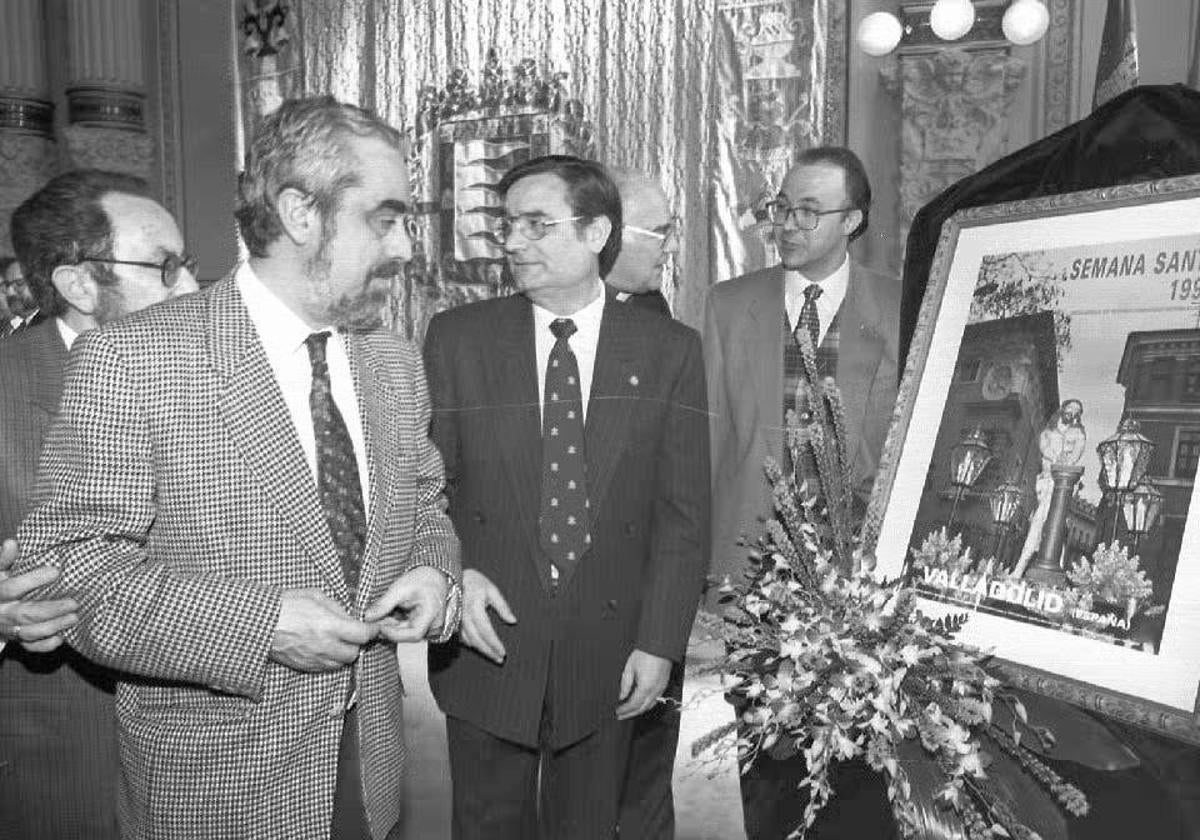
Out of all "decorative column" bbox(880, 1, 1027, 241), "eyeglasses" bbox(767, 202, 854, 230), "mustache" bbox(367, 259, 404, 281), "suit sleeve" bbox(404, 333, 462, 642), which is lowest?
"suit sleeve" bbox(404, 333, 462, 642)

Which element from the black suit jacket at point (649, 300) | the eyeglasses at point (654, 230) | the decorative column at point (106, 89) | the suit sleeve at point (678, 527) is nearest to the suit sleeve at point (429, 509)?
the suit sleeve at point (678, 527)

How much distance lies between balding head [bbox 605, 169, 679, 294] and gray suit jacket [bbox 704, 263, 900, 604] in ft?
1.89

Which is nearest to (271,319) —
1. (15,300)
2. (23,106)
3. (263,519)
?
(263,519)

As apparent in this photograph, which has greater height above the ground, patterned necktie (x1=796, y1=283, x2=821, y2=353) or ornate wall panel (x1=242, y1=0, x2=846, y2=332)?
ornate wall panel (x1=242, y1=0, x2=846, y2=332)

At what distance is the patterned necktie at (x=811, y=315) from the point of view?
112 inches

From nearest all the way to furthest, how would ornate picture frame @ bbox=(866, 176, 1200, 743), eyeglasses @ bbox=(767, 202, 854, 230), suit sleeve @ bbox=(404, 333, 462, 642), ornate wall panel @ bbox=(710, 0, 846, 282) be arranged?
ornate picture frame @ bbox=(866, 176, 1200, 743)
suit sleeve @ bbox=(404, 333, 462, 642)
eyeglasses @ bbox=(767, 202, 854, 230)
ornate wall panel @ bbox=(710, 0, 846, 282)

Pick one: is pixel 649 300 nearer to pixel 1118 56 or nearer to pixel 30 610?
pixel 1118 56

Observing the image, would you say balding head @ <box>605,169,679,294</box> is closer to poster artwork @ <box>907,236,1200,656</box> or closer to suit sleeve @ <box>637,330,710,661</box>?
suit sleeve @ <box>637,330,710,661</box>

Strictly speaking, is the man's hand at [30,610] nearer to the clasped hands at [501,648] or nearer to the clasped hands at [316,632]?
the clasped hands at [316,632]

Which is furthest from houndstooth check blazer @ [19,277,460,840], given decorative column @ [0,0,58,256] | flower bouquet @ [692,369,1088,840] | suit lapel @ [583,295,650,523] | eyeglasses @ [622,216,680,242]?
decorative column @ [0,0,58,256]

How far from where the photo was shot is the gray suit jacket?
2658 millimetres

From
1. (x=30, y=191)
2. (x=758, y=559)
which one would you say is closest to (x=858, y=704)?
(x=758, y=559)

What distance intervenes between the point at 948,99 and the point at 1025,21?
511 mm

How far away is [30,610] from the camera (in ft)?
5.22
